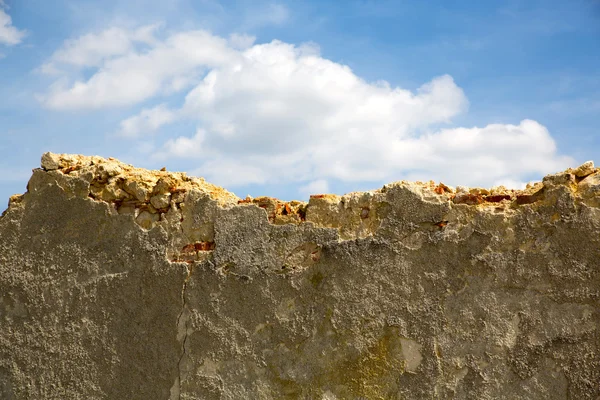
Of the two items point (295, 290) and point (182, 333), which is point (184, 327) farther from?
point (295, 290)

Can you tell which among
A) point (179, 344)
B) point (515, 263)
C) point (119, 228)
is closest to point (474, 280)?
point (515, 263)

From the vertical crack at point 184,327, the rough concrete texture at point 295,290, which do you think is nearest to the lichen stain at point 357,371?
the rough concrete texture at point 295,290

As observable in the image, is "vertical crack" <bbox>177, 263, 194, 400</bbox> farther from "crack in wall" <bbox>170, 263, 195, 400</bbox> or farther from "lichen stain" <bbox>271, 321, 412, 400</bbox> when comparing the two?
"lichen stain" <bbox>271, 321, 412, 400</bbox>

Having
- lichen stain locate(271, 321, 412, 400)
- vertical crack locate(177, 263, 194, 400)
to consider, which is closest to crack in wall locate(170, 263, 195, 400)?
vertical crack locate(177, 263, 194, 400)

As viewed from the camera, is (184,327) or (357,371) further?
(184,327)

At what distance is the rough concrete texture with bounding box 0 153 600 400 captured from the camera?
3689 mm

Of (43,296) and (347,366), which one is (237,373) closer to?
(347,366)

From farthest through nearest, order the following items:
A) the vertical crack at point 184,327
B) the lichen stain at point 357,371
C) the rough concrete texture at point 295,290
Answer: the vertical crack at point 184,327, the lichen stain at point 357,371, the rough concrete texture at point 295,290

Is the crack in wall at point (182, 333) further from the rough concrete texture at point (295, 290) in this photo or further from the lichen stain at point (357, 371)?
the lichen stain at point (357, 371)

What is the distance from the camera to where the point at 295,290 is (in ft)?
13.0

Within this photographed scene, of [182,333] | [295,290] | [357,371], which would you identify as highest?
Result: [295,290]

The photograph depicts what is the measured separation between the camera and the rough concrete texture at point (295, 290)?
145 inches

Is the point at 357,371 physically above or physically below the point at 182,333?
below

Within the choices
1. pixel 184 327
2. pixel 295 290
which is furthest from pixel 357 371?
pixel 184 327
